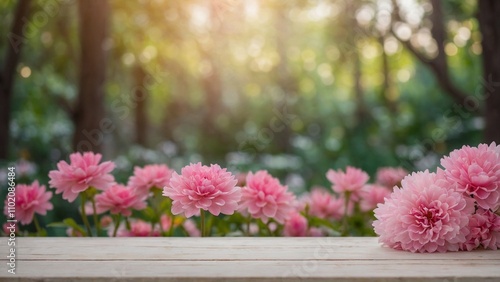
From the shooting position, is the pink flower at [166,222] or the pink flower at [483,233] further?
the pink flower at [166,222]

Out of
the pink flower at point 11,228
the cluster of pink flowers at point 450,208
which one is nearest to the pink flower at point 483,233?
the cluster of pink flowers at point 450,208

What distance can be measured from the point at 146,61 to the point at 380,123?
4004 mm

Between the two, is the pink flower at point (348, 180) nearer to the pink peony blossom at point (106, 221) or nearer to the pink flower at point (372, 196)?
the pink flower at point (372, 196)

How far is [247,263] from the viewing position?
5.00 feet

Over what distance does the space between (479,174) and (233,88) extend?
56.7 feet

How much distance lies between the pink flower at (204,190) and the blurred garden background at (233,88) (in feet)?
8.35

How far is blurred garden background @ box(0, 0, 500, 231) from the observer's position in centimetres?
545

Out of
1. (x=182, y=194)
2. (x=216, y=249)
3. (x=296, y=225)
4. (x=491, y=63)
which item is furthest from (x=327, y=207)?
(x=491, y=63)

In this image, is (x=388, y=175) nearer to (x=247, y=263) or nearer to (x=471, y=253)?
(x=471, y=253)

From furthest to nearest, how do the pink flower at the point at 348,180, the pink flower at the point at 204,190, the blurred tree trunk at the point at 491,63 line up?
the blurred tree trunk at the point at 491,63, the pink flower at the point at 348,180, the pink flower at the point at 204,190

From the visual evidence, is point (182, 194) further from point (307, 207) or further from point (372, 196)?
Answer: point (372, 196)

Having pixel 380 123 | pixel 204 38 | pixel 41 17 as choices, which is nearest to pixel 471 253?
pixel 41 17

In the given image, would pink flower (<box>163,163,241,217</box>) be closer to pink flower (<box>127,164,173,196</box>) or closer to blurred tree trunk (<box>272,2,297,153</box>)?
pink flower (<box>127,164,173,196</box>)

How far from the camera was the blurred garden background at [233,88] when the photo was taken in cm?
545
